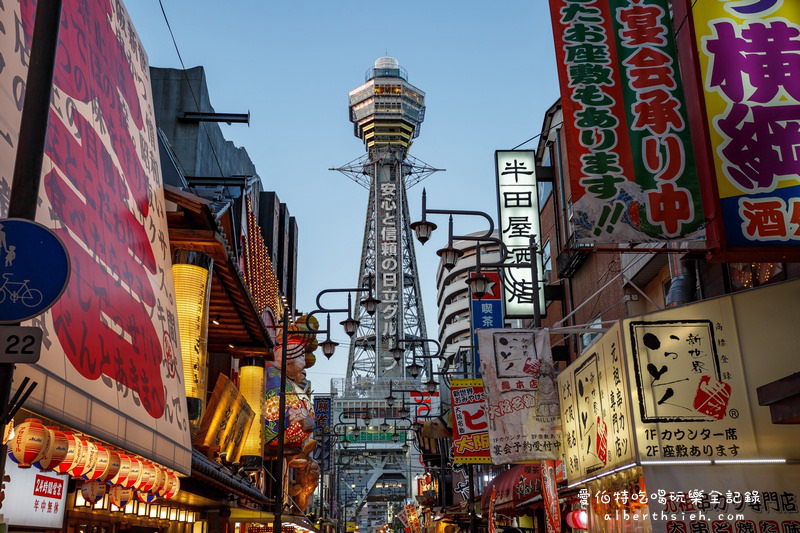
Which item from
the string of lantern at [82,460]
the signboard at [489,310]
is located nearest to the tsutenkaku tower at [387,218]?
the signboard at [489,310]

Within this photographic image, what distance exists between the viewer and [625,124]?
31.7ft

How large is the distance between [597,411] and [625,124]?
15.5 ft

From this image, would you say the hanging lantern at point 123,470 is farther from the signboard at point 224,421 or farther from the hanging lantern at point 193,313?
the signboard at point 224,421

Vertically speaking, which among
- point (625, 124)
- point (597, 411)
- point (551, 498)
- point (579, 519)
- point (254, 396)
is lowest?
point (579, 519)

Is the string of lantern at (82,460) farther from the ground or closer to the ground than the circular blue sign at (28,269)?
closer to the ground

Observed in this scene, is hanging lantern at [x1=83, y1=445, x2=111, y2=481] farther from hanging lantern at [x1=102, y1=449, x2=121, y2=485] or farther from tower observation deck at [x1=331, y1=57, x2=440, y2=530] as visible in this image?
tower observation deck at [x1=331, y1=57, x2=440, y2=530]

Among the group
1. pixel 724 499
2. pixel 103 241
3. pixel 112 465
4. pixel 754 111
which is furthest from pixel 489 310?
pixel 103 241

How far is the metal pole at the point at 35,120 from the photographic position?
527 centimetres

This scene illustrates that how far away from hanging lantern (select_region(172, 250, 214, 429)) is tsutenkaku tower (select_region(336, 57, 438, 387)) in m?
95.3

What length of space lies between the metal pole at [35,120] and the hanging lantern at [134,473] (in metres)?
4.44

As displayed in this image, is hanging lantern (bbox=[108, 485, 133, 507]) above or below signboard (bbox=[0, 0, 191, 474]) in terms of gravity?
below

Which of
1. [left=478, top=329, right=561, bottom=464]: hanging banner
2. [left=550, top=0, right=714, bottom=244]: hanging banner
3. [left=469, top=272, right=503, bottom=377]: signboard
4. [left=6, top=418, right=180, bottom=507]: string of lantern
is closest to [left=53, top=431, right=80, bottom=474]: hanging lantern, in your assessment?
[left=6, top=418, right=180, bottom=507]: string of lantern

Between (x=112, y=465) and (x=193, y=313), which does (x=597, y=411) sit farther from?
(x=193, y=313)

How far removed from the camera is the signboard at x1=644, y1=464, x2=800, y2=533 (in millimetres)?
9609
